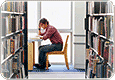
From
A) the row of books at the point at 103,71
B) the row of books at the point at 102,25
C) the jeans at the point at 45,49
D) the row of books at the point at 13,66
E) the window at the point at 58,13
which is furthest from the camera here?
the window at the point at 58,13

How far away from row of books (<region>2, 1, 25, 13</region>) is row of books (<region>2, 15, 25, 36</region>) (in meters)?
0.11

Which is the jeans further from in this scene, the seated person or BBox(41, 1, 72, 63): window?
BBox(41, 1, 72, 63): window

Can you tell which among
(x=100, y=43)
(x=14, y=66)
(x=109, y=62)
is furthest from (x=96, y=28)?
(x=14, y=66)

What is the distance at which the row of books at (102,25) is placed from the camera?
295 centimetres

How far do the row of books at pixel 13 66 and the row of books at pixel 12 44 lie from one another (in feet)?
0.41

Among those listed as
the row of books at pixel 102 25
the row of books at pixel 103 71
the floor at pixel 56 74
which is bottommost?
the floor at pixel 56 74

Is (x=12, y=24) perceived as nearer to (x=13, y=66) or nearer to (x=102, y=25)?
(x=13, y=66)

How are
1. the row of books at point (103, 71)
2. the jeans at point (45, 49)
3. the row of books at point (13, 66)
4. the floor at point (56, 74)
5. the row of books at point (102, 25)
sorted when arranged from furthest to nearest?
1. the jeans at point (45, 49)
2. the floor at point (56, 74)
3. the row of books at point (13, 66)
4. the row of books at point (103, 71)
5. the row of books at point (102, 25)

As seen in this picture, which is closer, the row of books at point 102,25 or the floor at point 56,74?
the row of books at point 102,25

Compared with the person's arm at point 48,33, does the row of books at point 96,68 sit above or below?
below

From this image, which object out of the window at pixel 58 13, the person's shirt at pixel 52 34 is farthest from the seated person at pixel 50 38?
the window at pixel 58 13

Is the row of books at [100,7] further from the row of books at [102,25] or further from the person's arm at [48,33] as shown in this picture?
the person's arm at [48,33]

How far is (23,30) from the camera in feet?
11.9

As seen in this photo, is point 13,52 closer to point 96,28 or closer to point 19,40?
point 19,40
